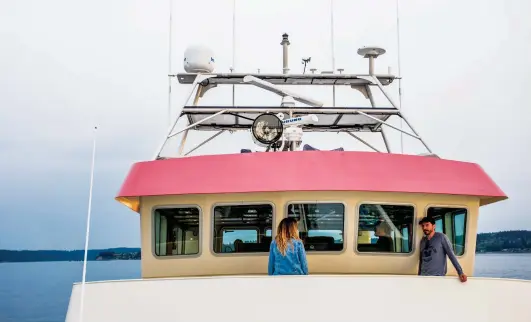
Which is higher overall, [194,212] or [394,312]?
[194,212]

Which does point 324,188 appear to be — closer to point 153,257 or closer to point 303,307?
point 303,307

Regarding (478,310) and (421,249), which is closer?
(478,310)

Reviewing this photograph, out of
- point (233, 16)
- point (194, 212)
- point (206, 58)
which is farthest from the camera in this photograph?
point (233, 16)

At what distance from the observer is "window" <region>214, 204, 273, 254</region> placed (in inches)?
374

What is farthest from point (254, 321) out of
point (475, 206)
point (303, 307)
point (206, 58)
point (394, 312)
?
point (206, 58)

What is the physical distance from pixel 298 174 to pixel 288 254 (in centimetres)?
126

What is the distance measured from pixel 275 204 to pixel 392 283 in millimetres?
2219

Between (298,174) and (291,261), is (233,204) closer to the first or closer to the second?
(298,174)

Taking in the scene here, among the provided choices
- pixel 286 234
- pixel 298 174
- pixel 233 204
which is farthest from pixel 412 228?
pixel 233 204

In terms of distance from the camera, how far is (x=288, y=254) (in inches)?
324

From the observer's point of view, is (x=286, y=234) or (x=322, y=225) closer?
(x=286, y=234)

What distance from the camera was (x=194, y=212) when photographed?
9.66 metres

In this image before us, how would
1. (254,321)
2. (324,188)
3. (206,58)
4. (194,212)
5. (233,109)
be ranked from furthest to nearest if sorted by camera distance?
(206,58), (233,109), (194,212), (324,188), (254,321)

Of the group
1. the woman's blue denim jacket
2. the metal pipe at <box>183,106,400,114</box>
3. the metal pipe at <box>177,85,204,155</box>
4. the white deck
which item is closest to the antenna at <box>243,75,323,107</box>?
the metal pipe at <box>183,106,400,114</box>
